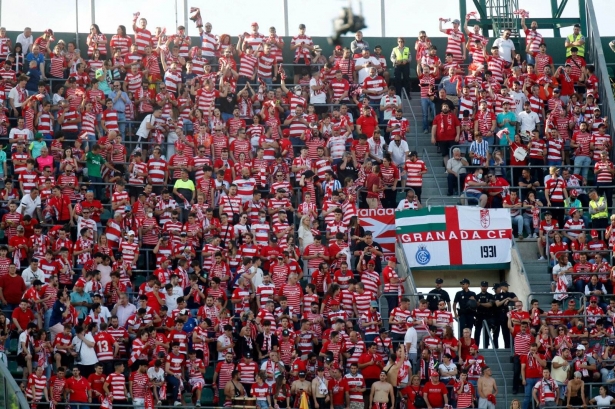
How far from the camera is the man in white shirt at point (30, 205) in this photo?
27875 mm

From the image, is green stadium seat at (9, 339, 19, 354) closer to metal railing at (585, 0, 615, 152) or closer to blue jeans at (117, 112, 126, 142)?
blue jeans at (117, 112, 126, 142)

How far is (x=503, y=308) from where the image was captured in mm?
27469

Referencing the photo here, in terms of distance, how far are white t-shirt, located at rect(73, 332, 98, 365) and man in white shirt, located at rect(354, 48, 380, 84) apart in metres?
10.2

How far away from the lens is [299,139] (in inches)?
1224

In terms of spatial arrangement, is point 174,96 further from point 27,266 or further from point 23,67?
point 27,266

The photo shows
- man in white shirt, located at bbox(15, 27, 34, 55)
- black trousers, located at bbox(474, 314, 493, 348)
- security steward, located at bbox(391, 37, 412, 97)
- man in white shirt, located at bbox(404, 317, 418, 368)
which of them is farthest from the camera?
security steward, located at bbox(391, 37, 412, 97)

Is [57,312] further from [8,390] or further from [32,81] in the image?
[32,81]

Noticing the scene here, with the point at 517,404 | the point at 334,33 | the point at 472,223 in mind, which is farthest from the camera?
the point at 472,223

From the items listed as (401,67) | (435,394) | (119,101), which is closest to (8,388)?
(435,394)

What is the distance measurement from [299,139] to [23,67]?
5941mm

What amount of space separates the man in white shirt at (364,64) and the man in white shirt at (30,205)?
322 inches

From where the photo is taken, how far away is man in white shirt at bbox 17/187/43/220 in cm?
2788

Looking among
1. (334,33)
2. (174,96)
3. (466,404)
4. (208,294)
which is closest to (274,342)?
(208,294)

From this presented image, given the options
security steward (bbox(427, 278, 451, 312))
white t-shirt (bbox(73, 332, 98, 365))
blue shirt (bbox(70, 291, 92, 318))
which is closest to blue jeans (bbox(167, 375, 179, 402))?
white t-shirt (bbox(73, 332, 98, 365))
